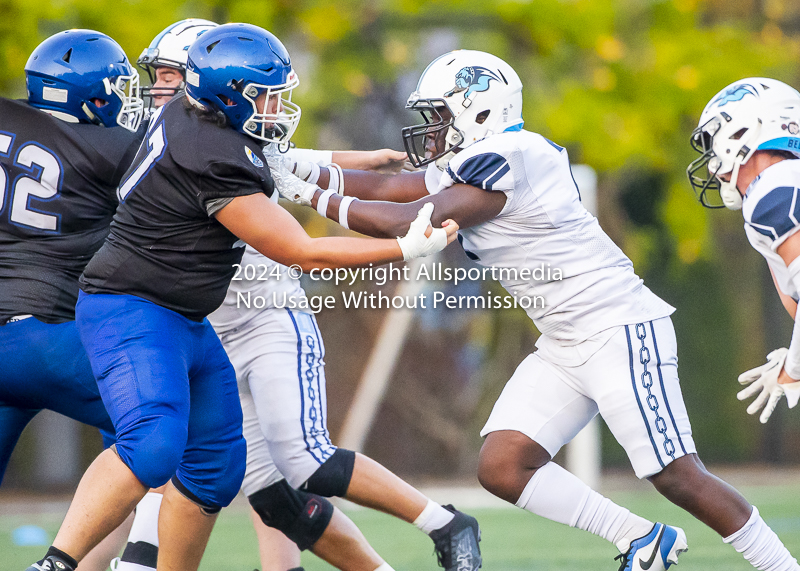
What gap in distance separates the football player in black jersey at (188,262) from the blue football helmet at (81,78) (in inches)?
16.0

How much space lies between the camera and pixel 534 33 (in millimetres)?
8602

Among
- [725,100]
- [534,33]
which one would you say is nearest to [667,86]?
[534,33]

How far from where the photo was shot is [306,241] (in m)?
3.06

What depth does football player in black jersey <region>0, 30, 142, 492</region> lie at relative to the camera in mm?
3227

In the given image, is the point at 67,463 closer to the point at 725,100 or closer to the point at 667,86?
the point at 667,86

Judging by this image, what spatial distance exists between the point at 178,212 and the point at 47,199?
22.9 inches

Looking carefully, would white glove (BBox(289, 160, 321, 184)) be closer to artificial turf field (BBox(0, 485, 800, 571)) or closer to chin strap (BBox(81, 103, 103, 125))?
chin strap (BBox(81, 103, 103, 125))

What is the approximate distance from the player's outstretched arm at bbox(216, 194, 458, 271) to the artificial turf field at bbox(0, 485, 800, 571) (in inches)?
87.6

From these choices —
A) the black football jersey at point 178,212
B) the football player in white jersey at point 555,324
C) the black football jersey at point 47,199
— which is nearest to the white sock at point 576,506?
the football player in white jersey at point 555,324

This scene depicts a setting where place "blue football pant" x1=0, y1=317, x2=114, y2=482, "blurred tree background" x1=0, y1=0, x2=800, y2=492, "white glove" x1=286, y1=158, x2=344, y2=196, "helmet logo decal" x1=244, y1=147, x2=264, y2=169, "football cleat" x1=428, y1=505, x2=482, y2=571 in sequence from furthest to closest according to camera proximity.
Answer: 1. "blurred tree background" x1=0, y1=0, x2=800, y2=492
2. "white glove" x1=286, y1=158, x2=344, y2=196
3. "football cleat" x1=428, y1=505, x2=482, y2=571
4. "blue football pant" x1=0, y1=317, x2=114, y2=482
5. "helmet logo decal" x1=244, y1=147, x2=264, y2=169

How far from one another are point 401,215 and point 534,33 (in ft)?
18.9

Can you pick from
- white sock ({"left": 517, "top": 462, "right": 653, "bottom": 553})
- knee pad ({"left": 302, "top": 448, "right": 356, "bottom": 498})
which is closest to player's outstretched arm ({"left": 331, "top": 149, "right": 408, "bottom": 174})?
knee pad ({"left": 302, "top": 448, "right": 356, "bottom": 498})

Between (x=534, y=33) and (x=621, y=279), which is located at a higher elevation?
(x=534, y=33)

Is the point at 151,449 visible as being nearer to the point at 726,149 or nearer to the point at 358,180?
the point at 358,180
